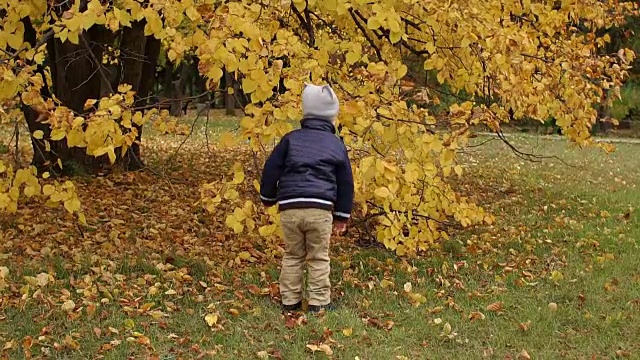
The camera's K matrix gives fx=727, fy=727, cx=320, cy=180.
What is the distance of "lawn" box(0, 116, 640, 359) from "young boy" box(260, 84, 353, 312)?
19.6 inches

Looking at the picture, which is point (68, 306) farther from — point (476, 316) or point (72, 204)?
point (476, 316)

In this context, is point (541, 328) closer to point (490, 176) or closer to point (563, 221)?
point (563, 221)

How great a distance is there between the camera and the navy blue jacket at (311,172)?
3980mm

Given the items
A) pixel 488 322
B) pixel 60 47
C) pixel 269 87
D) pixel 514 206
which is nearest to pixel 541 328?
pixel 488 322

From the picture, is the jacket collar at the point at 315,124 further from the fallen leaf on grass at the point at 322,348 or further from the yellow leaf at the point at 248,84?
the fallen leaf on grass at the point at 322,348

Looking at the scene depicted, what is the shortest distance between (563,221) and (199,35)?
4426 mm

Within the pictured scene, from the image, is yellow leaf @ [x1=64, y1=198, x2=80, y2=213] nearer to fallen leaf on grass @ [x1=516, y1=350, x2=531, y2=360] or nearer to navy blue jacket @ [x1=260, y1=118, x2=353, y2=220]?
navy blue jacket @ [x1=260, y1=118, x2=353, y2=220]

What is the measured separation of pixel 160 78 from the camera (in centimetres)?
3500

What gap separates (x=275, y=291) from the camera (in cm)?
457

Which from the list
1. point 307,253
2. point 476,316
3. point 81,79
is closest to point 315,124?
point 307,253

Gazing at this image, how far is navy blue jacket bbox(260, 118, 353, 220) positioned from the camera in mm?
3980

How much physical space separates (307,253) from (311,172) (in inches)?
21.2

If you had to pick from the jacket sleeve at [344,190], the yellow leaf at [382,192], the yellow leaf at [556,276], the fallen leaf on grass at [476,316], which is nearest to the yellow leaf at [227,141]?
the jacket sleeve at [344,190]

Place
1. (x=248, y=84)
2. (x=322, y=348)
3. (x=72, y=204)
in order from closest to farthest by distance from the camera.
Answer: (x=322, y=348), (x=248, y=84), (x=72, y=204)
